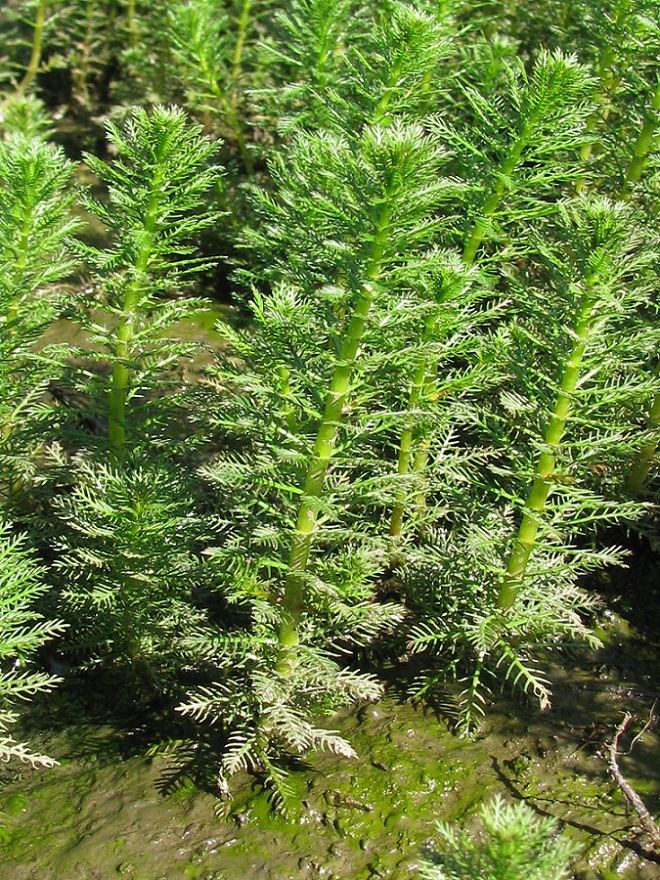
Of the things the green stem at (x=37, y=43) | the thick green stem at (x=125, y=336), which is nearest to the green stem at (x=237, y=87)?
the green stem at (x=37, y=43)

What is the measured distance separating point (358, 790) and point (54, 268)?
233 cm

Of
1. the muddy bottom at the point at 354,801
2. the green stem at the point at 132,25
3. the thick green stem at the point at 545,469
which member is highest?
the green stem at the point at 132,25

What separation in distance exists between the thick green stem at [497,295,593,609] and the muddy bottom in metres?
0.61

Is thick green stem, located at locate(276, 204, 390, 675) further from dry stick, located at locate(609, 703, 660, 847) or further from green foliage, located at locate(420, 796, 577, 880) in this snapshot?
dry stick, located at locate(609, 703, 660, 847)

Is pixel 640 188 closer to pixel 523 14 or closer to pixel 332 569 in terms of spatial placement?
pixel 332 569

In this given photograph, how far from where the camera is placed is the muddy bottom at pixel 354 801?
10.5 ft

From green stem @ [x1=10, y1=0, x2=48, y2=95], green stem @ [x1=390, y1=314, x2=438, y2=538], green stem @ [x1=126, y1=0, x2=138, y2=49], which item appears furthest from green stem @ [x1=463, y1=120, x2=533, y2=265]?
green stem @ [x1=10, y1=0, x2=48, y2=95]

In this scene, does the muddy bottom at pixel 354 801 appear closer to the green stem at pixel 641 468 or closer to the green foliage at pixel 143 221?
the green stem at pixel 641 468

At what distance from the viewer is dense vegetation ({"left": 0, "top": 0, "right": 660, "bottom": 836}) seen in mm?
3129

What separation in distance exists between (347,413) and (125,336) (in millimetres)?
1035

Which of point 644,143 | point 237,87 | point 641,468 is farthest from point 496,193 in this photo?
point 237,87

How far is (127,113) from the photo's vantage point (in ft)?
22.2

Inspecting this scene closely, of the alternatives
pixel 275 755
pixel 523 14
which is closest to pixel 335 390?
pixel 275 755

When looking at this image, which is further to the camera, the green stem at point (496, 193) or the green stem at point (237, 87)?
the green stem at point (237, 87)
